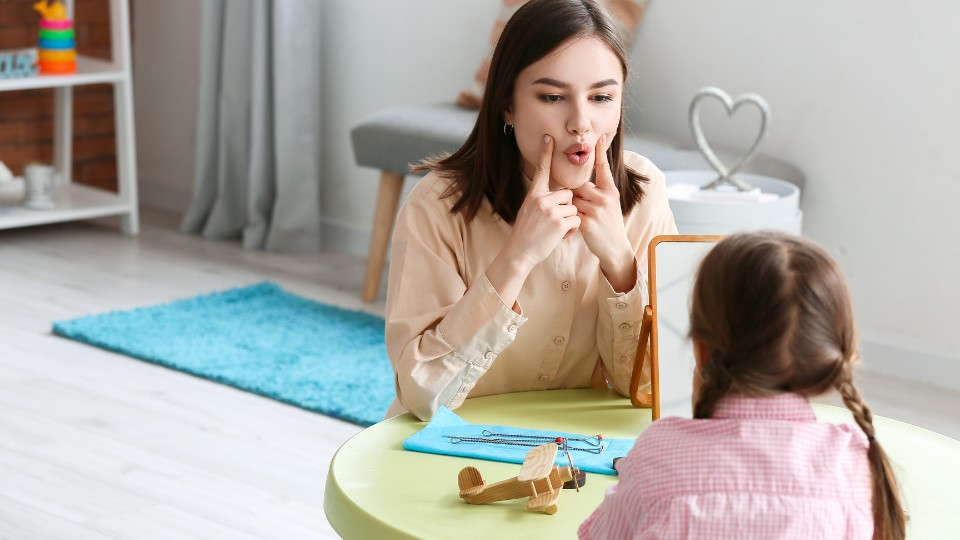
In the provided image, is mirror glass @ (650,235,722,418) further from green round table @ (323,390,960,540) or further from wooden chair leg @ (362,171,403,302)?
wooden chair leg @ (362,171,403,302)

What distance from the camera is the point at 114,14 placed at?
416 cm

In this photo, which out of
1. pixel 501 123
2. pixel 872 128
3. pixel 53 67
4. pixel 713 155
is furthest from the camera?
pixel 53 67

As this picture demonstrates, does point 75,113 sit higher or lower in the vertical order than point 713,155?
lower

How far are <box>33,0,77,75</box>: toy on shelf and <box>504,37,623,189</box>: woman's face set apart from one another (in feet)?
9.99

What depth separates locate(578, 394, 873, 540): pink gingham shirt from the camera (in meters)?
0.91

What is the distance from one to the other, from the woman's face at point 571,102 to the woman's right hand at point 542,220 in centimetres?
2

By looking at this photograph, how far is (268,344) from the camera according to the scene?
3135 millimetres

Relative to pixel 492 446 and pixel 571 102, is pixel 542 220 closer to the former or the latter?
pixel 571 102

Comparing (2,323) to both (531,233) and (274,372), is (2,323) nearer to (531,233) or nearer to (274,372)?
(274,372)

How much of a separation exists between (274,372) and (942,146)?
1610 mm

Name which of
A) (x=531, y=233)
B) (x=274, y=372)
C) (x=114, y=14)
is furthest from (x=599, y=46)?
(x=114, y=14)

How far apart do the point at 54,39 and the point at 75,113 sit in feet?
1.85

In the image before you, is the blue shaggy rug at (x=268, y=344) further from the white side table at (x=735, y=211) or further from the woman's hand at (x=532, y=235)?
the woman's hand at (x=532, y=235)

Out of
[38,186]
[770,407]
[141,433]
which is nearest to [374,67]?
[38,186]
